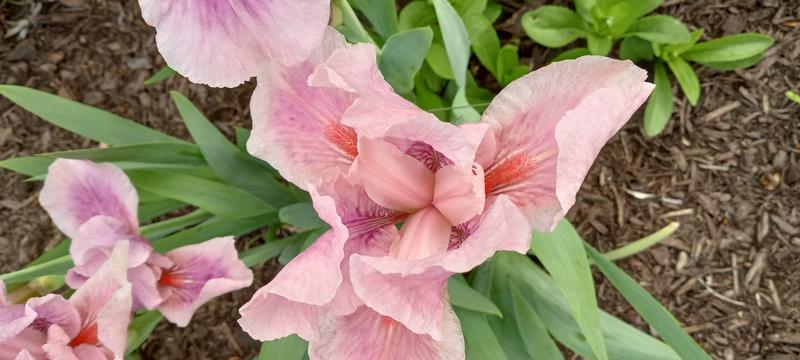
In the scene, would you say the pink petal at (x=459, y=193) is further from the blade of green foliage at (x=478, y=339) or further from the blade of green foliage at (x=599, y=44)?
the blade of green foliage at (x=599, y=44)

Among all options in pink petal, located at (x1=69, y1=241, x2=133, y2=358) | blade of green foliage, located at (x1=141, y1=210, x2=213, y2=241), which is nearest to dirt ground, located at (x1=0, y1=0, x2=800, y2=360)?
blade of green foliage, located at (x1=141, y1=210, x2=213, y2=241)

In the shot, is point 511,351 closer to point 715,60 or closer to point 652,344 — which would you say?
point 652,344

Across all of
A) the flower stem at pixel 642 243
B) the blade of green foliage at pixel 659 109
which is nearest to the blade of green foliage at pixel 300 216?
the flower stem at pixel 642 243

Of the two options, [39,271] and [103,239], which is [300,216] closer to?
[103,239]

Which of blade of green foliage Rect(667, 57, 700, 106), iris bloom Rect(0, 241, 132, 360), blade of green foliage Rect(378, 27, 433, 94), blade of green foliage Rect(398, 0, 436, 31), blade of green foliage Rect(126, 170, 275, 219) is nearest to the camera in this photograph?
iris bloom Rect(0, 241, 132, 360)

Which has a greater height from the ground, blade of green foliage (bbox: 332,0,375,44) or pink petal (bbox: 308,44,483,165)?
pink petal (bbox: 308,44,483,165)

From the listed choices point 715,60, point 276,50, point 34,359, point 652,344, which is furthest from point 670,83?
point 34,359

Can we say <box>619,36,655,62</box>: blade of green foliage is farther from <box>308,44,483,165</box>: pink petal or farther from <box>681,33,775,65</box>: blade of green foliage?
<box>308,44,483,165</box>: pink petal

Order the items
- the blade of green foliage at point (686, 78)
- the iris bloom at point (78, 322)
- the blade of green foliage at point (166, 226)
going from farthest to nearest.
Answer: the blade of green foliage at point (686, 78) → the blade of green foliage at point (166, 226) → the iris bloom at point (78, 322)

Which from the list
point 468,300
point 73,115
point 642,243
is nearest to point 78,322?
point 73,115
